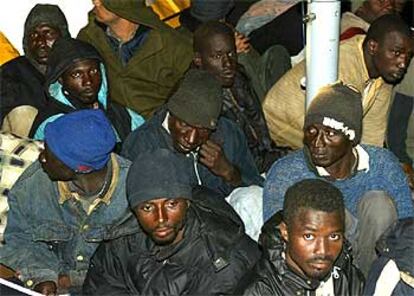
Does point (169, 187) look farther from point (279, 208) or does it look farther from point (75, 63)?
point (75, 63)

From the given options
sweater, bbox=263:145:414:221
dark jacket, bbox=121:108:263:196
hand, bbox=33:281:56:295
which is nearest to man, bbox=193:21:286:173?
dark jacket, bbox=121:108:263:196

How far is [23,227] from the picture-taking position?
16.8 ft

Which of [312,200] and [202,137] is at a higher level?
[312,200]

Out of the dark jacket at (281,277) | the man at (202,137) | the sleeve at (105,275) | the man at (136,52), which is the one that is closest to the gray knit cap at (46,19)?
the man at (136,52)

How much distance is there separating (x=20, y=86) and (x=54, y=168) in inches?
50.4

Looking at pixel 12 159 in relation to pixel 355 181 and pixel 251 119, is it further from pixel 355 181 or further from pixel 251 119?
pixel 355 181

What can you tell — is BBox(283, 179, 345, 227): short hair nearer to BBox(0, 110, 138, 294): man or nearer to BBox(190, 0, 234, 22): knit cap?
BBox(0, 110, 138, 294): man

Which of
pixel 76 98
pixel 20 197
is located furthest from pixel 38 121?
pixel 20 197

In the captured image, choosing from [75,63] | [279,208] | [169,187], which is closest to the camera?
[169,187]

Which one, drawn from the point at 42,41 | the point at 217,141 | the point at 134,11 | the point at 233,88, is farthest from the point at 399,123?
the point at 42,41

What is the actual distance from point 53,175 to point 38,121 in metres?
0.81

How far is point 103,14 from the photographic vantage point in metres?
6.51

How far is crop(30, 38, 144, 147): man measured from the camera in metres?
5.74

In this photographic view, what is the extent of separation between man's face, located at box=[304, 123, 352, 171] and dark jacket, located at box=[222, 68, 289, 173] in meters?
0.95
